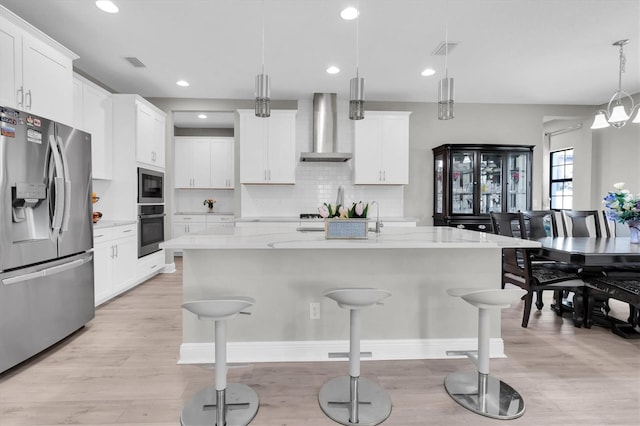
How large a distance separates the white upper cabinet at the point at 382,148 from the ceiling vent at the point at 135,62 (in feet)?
9.48

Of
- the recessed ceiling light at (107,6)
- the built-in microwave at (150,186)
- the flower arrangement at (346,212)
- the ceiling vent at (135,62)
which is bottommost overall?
the flower arrangement at (346,212)

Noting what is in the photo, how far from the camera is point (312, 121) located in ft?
17.7

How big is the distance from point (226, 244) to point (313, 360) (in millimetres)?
1088

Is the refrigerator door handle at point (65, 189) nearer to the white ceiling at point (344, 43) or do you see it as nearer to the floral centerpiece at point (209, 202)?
the white ceiling at point (344, 43)

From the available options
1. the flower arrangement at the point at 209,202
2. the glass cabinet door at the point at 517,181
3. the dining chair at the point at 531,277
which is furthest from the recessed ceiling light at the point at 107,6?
the glass cabinet door at the point at 517,181

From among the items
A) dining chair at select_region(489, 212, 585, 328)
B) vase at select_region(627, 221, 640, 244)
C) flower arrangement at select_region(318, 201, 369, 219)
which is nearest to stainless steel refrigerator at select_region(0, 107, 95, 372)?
flower arrangement at select_region(318, 201, 369, 219)

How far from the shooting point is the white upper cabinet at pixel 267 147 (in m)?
4.96

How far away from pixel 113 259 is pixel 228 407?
2.70 meters

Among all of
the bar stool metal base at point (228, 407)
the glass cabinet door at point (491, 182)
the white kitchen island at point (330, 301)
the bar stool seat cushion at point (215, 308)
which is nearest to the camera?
the bar stool seat cushion at point (215, 308)

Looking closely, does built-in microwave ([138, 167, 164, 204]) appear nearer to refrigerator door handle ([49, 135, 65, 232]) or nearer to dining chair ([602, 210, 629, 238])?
refrigerator door handle ([49, 135, 65, 232])

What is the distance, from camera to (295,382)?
212 centimetres

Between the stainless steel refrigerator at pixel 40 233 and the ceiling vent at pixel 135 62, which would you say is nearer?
the stainless steel refrigerator at pixel 40 233

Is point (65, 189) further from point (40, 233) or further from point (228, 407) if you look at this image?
point (228, 407)

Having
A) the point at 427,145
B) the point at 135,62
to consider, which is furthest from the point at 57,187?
the point at 427,145
